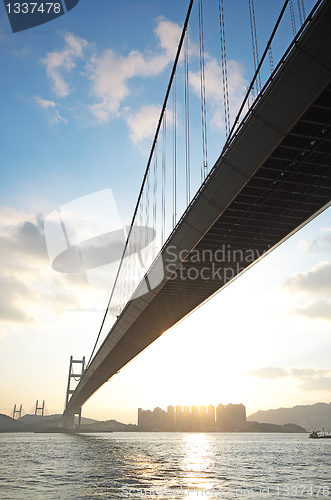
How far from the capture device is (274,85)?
458 inches

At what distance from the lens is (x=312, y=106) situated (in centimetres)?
1186

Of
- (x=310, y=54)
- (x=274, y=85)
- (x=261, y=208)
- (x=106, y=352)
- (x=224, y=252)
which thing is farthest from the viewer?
(x=106, y=352)

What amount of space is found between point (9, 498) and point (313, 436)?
429ft

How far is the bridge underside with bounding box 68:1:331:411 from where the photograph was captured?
11.0 m

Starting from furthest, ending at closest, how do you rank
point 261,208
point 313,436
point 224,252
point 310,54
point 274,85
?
point 313,436 < point 224,252 < point 261,208 < point 274,85 < point 310,54

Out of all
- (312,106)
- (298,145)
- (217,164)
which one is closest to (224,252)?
(217,164)

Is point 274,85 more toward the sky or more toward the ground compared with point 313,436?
more toward the sky

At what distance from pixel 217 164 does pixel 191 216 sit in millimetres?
3759

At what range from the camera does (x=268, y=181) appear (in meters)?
16.0

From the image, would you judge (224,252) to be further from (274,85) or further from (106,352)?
(106,352)

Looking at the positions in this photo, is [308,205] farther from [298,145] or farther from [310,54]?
[310,54]

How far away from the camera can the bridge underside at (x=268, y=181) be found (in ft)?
36.0

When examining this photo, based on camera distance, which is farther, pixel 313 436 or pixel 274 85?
pixel 313 436

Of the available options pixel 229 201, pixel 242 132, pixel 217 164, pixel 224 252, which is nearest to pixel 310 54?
pixel 242 132
